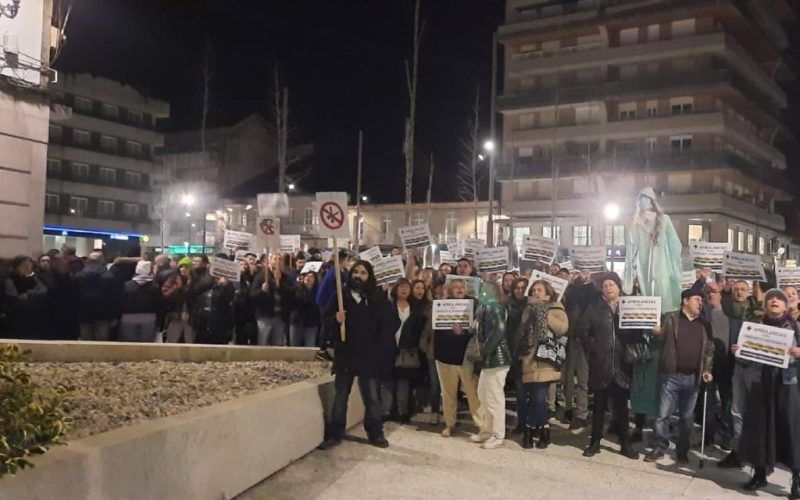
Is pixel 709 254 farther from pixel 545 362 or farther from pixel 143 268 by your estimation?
pixel 143 268

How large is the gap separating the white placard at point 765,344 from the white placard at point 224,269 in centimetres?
745

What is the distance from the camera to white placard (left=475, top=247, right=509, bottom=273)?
13.3 meters

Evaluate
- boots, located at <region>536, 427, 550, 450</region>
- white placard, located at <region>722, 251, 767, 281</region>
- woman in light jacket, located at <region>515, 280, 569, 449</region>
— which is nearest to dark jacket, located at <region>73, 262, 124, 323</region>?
woman in light jacket, located at <region>515, 280, 569, 449</region>

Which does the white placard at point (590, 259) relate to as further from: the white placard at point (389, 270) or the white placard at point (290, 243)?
the white placard at point (290, 243)

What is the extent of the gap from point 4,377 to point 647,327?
6.62m

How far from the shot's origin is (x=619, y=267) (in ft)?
150

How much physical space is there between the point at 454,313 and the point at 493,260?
4.31 metres

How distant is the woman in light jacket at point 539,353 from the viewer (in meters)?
8.73

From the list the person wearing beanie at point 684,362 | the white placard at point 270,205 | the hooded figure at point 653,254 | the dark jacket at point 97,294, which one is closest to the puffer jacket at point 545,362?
the person wearing beanie at point 684,362

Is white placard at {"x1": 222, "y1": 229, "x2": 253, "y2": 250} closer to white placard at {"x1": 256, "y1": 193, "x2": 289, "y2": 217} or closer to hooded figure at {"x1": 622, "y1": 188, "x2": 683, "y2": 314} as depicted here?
white placard at {"x1": 256, "y1": 193, "x2": 289, "y2": 217}

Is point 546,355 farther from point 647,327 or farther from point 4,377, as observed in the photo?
point 4,377

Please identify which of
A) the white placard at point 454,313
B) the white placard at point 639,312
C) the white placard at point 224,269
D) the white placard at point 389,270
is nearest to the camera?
the white placard at point 639,312

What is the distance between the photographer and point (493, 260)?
13.3m

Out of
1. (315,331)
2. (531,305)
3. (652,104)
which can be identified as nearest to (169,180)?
(652,104)
